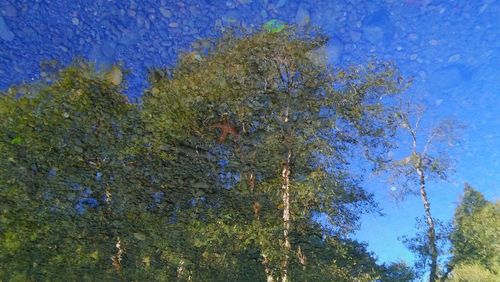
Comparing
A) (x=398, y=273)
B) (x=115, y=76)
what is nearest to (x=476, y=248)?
(x=398, y=273)

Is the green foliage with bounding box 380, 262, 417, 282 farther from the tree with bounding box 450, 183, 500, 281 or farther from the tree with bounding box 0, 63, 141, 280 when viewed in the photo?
the tree with bounding box 0, 63, 141, 280

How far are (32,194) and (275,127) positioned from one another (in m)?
9.65

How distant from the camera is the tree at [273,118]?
13.7 metres

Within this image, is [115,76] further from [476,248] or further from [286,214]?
[476,248]

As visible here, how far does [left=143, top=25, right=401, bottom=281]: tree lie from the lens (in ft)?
45.1

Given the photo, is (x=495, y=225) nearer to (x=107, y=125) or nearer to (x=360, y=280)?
(x=360, y=280)

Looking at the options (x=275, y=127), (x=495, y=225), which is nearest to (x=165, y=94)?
(x=275, y=127)

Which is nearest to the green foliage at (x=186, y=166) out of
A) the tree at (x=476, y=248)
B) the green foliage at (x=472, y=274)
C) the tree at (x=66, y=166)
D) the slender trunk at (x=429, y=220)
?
the tree at (x=66, y=166)

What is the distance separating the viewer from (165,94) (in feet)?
46.9

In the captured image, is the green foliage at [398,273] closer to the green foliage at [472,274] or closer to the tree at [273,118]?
the green foliage at [472,274]

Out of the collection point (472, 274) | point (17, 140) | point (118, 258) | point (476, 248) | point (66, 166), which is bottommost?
point (118, 258)

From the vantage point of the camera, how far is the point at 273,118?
1420 cm

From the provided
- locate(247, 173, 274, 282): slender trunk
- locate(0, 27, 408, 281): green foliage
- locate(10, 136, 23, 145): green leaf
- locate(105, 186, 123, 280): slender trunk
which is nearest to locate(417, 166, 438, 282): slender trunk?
locate(0, 27, 408, 281): green foliage

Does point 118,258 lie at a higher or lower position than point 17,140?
lower
